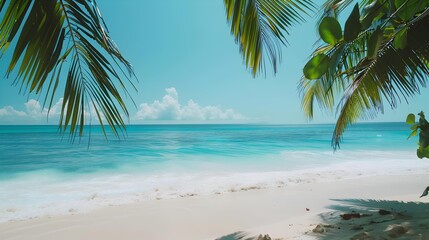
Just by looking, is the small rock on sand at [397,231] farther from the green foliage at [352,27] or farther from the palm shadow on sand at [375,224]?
the green foliage at [352,27]

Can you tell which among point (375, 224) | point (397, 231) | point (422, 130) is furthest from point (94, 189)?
point (422, 130)

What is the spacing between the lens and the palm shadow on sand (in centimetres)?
222

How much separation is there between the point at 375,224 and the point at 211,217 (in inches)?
77.6

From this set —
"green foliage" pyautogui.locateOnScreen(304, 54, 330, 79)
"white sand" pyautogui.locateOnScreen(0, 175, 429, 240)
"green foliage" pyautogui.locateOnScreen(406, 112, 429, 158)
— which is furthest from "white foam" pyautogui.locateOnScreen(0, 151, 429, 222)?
"green foliage" pyautogui.locateOnScreen(304, 54, 330, 79)

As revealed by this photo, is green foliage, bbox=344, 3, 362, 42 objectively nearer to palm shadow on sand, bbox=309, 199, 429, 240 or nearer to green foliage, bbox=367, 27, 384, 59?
green foliage, bbox=367, 27, 384, 59

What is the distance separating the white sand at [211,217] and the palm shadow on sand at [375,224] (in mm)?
173

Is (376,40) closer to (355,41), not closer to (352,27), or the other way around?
(352,27)

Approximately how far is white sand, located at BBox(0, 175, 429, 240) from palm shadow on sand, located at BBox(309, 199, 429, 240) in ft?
Result: 0.57

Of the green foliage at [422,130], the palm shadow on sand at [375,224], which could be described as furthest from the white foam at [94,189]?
the green foliage at [422,130]

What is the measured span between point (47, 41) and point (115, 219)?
331 cm

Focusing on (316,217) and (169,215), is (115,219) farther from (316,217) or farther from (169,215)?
(316,217)

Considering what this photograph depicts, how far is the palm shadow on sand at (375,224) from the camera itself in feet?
7.30

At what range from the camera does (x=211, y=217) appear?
152 inches

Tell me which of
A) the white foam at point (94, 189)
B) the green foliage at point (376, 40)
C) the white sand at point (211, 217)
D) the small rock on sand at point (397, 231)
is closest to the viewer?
the green foliage at point (376, 40)
